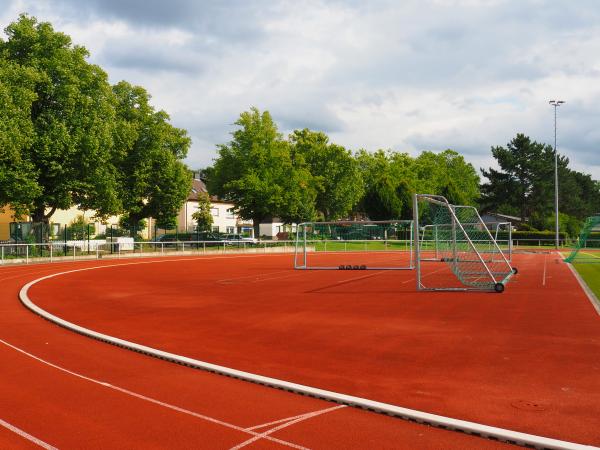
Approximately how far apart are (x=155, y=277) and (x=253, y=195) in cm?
2977

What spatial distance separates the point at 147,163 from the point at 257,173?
13.3m

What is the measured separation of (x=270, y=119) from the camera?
5691 centimetres

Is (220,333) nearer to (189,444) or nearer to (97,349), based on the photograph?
(97,349)

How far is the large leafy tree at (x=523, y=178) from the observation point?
3408 inches

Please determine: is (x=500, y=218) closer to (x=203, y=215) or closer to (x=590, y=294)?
(x=203, y=215)

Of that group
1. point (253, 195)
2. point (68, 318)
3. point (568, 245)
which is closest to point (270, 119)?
point (253, 195)

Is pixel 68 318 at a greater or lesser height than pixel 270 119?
lesser

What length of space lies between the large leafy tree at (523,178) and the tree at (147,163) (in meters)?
60.7

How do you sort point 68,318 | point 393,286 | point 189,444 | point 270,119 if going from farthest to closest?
point 270,119, point 393,286, point 68,318, point 189,444

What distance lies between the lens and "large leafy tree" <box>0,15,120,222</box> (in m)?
32.1

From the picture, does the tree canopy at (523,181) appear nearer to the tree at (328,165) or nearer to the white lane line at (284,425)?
the tree at (328,165)

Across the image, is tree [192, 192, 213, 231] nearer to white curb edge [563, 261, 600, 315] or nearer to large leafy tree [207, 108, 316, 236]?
large leafy tree [207, 108, 316, 236]

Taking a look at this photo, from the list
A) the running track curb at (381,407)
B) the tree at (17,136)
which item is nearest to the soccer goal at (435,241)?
the running track curb at (381,407)

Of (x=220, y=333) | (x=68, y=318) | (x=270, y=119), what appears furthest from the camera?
(x=270, y=119)
